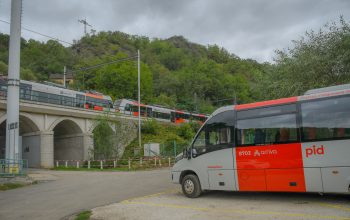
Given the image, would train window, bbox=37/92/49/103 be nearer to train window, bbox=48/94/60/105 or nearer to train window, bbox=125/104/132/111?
train window, bbox=48/94/60/105

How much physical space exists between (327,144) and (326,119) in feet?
2.17

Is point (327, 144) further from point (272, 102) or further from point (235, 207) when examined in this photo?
point (235, 207)

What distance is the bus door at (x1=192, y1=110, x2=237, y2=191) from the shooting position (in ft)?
37.1

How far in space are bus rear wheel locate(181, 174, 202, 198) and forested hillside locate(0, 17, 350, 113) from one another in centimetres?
1136

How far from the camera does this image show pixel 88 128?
133 ft

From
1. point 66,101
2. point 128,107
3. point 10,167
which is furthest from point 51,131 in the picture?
point 10,167

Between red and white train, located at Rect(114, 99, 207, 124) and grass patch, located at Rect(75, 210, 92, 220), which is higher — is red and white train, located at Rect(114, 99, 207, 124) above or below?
above

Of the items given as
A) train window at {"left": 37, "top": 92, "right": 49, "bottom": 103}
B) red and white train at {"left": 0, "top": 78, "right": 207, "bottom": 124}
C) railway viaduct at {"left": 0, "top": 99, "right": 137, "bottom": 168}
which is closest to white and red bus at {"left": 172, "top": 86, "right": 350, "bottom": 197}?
red and white train at {"left": 0, "top": 78, "right": 207, "bottom": 124}

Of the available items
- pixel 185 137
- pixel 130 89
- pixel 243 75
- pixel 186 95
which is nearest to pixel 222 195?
pixel 185 137

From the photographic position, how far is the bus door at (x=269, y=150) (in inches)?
400

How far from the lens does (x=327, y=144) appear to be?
962 cm

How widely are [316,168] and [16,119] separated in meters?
16.7

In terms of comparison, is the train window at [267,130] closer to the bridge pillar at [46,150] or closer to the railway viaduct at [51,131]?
the railway viaduct at [51,131]

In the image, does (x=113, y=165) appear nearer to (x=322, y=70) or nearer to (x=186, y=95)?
(x=322, y=70)
